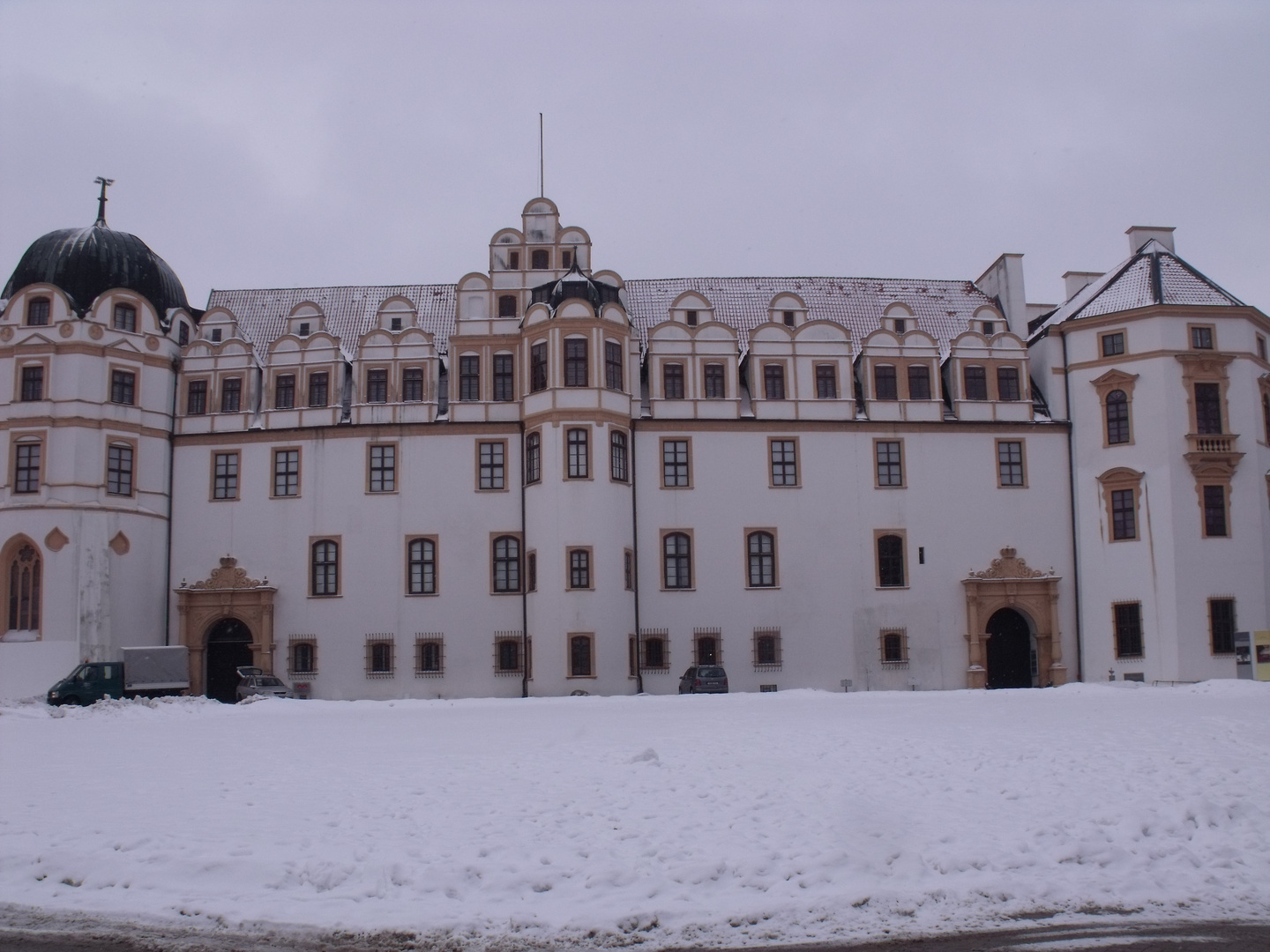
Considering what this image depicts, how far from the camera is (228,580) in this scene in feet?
141

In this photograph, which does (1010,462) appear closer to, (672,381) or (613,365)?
(672,381)

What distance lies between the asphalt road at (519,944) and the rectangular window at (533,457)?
31.1 metres

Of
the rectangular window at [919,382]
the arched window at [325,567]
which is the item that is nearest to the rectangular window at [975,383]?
the rectangular window at [919,382]

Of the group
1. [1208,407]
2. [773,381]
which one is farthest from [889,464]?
[1208,407]

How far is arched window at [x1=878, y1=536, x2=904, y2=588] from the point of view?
4375cm

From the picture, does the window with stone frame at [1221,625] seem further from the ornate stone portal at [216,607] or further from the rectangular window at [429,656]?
the ornate stone portal at [216,607]

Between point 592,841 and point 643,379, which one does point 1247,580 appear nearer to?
point 643,379

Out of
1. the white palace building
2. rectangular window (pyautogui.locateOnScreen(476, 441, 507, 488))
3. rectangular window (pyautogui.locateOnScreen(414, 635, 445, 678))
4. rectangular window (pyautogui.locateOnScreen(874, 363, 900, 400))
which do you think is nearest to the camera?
the white palace building

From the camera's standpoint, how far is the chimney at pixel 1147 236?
1935 inches

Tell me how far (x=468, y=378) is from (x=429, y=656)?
10089 mm

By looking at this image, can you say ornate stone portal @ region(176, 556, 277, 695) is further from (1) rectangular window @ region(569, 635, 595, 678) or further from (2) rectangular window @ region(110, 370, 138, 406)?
(1) rectangular window @ region(569, 635, 595, 678)

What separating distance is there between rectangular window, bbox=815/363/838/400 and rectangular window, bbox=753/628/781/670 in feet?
29.2

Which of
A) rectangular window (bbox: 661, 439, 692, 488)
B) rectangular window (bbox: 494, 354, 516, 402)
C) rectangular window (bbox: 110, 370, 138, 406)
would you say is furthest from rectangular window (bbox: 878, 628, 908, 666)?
rectangular window (bbox: 110, 370, 138, 406)

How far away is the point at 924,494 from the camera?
44.4 metres
